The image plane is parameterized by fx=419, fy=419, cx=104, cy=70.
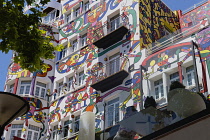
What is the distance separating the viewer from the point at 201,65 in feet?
46.9

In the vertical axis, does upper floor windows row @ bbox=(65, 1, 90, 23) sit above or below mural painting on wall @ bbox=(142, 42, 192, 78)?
above

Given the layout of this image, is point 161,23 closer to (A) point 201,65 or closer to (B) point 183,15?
(B) point 183,15

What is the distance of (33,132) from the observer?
74.8ft

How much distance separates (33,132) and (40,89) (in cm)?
274

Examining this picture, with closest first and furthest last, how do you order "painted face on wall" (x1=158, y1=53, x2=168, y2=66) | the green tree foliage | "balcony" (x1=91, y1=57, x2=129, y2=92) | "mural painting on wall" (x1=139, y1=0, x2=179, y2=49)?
the green tree foliage → "painted face on wall" (x1=158, y1=53, x2=168, y2=66) → "balcony" (x1=91, y1=57, x2=129, y2=92) → "mural painting on wall" (x1=139, y1=0, x2=179, y2=49)

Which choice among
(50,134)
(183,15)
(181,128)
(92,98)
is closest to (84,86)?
(92,98)

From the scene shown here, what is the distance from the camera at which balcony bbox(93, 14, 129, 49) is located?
21.5m

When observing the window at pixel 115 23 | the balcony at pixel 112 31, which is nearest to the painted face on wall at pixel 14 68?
the balcony at pixel 112 31

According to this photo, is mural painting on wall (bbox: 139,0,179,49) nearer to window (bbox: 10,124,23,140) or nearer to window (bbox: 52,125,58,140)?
window (bbox: 52,125,58,140)

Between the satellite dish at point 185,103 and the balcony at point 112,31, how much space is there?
12090mm

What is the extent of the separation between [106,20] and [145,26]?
284cm

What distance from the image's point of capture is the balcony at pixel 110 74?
64.8 ft

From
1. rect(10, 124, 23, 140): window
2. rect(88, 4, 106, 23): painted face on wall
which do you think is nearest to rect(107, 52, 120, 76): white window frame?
rect(88, 4, 106, 23): painted face on wall

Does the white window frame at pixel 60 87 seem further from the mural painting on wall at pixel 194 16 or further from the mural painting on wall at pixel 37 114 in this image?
the mural painting on wall at pixel 194 16
